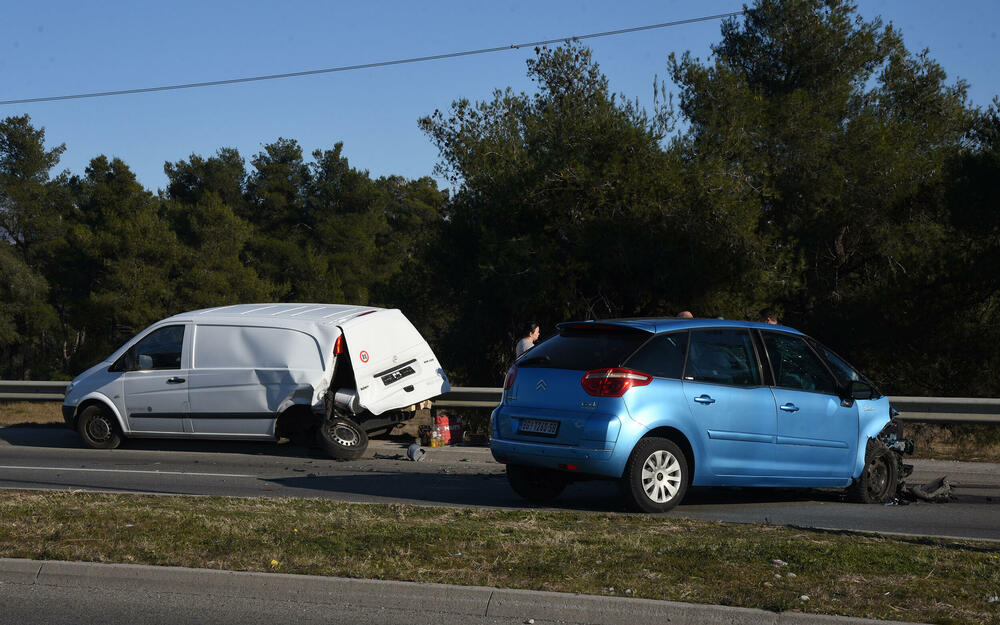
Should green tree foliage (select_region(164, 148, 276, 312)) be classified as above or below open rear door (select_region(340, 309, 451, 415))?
above

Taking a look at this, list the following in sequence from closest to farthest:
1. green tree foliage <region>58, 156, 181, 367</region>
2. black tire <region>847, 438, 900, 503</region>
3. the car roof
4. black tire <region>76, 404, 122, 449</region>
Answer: the car roof
black tire <region>847, 438, 900, 503</region>
black tire <region>76, 404, 122, 449</region>
green tree foliage <region>58, 156, 181, 367</region>

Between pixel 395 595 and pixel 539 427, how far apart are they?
329cm

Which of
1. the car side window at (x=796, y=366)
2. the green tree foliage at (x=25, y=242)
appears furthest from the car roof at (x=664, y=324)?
the green tree foliage at (x=25, y=242)

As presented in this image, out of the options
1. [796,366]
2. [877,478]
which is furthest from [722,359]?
[877,478]

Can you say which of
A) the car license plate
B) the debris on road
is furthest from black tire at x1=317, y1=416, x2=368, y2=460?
the debris on road

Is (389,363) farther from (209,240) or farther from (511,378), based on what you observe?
(209,240)

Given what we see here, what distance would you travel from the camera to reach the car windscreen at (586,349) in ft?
29.1

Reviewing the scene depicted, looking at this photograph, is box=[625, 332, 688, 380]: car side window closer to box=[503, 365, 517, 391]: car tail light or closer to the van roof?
box=[503, 365, 517, 391]: car tail light

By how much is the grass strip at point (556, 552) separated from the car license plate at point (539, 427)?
26.5 inches

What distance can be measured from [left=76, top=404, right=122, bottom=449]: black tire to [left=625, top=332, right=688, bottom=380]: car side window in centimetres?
856

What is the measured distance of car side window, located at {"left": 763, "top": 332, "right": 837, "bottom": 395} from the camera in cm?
960

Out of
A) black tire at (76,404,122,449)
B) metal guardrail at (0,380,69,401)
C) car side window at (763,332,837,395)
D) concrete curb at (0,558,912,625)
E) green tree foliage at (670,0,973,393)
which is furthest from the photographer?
green tree foliage at (670,0,973,393)

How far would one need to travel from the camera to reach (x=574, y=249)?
81.1ft

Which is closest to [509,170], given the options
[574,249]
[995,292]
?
[574,249]
